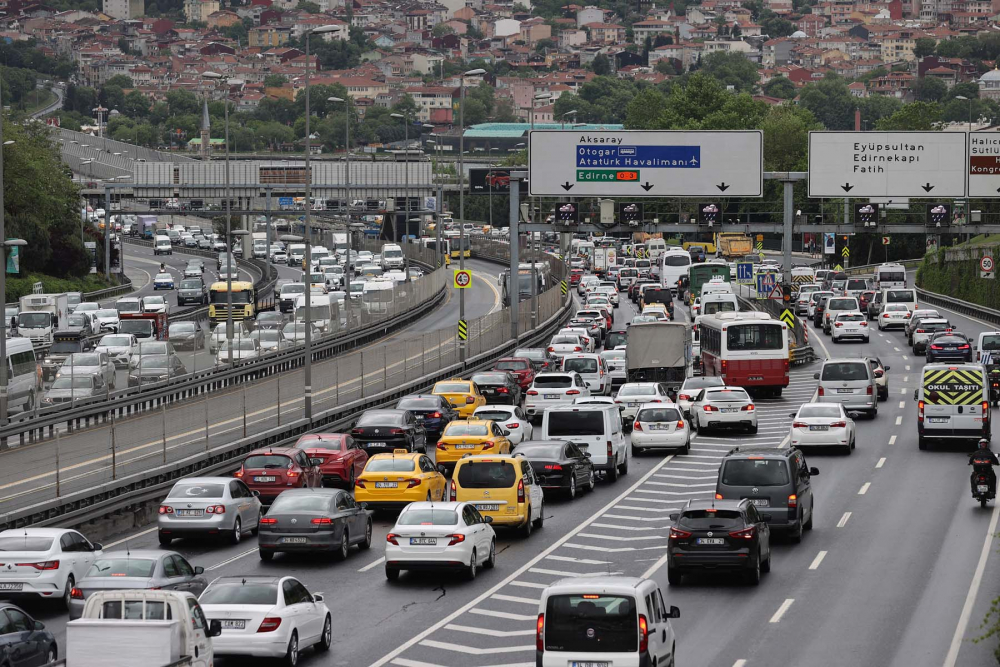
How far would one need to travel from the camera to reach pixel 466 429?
132ft

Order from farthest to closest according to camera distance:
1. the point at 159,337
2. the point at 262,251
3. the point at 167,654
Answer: the point at 262,251 → the point at 159,337 → the point at 167,654

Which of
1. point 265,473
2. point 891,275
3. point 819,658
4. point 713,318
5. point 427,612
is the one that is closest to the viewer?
point 819,658

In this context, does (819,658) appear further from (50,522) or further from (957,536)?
(50,522)

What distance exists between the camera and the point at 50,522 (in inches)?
1188

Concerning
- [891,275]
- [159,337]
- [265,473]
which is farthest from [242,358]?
[891,275]

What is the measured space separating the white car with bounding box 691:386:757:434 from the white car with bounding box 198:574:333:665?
83.9 feet

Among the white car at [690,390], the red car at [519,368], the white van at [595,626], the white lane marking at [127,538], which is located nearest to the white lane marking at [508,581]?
the white van at [595,626]

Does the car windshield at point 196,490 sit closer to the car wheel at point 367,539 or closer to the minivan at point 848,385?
the car wheel at point 367,539

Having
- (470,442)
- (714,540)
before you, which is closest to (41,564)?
(714,540)

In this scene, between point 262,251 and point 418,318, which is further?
point 262,251

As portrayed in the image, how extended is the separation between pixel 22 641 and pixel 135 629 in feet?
9.58

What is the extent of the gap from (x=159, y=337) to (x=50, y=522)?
40853 mm

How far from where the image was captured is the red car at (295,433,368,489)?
121 ft

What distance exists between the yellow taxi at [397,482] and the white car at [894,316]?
1975 inches
